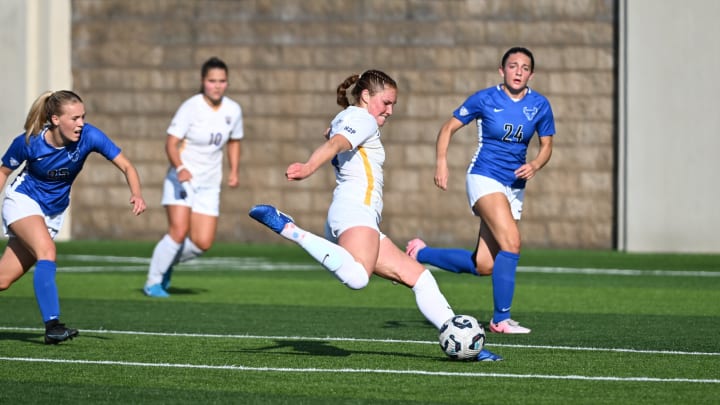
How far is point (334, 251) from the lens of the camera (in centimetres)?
803

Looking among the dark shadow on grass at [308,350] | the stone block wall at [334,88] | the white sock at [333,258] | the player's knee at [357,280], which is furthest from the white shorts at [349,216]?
the stone block wall at [334,88]

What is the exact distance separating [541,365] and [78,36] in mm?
15146

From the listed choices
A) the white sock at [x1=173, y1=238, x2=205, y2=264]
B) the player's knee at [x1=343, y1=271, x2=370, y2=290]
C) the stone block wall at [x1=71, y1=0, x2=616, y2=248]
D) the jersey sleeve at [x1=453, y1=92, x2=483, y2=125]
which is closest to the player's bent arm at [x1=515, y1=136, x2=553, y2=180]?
the jersey sleeve at [x1=453, y1=92, x2=483, y2=125]

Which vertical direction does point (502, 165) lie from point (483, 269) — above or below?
above

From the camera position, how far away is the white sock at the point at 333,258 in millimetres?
7984

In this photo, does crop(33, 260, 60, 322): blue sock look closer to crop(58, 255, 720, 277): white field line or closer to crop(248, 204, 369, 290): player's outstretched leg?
crop(248, 204, 369, 290): player's outstretched leg

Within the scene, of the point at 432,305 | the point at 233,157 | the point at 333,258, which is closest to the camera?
the point at 333,258

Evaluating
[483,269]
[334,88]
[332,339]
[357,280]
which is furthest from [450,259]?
[334,88]

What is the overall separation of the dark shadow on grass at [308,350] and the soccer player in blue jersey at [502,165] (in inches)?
64.2

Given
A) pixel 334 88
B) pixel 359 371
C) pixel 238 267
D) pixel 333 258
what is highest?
pixel 334 88

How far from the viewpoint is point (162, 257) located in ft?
44.3

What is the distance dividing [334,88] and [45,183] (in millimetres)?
11899

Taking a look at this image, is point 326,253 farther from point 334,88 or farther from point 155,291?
point 334,88

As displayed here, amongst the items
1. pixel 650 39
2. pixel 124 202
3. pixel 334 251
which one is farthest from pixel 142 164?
pixel 334 251
